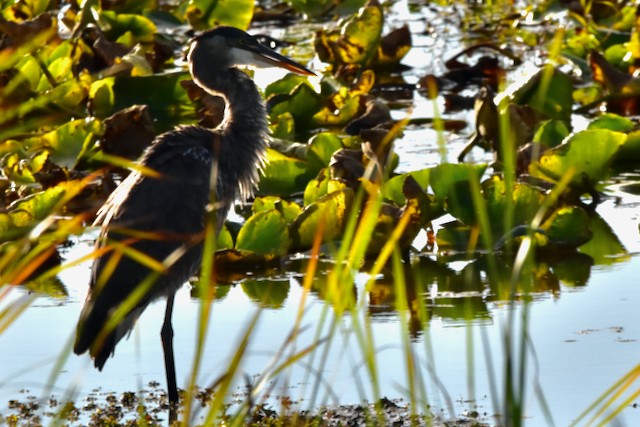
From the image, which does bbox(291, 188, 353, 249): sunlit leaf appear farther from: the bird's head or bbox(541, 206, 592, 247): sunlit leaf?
bbox(541, 206, 592, 247): sunlit leaf

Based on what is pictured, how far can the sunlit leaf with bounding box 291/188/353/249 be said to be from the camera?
5.23 meters

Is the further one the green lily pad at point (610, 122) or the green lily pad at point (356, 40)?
the green lily pad at point (356, 40)

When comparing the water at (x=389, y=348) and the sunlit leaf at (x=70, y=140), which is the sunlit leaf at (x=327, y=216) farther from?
the sunlit leaf at (x=70, y=140)

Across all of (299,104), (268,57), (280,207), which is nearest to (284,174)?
(280,207)

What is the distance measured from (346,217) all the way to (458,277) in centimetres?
52

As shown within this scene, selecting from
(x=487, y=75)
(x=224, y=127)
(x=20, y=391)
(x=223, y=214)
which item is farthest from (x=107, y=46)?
→ (x=20, y=391)

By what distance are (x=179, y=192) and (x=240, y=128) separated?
0.73 metres

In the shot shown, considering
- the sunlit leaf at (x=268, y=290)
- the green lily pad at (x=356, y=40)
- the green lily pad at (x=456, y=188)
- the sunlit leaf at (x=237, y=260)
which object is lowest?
the sunlit leaf at (x=268, y=290)

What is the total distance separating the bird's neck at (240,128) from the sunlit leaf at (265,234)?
0.12 metres

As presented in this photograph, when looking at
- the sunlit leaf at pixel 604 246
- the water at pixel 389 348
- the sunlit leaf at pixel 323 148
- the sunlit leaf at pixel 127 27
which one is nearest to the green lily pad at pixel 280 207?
the water at pixel 389 348

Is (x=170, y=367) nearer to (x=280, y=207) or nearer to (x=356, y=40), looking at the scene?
(x=280, y=207)

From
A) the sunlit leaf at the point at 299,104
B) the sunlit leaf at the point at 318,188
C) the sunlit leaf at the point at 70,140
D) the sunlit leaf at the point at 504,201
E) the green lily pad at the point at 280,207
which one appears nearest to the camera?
the sunlit leaf at the point at 504,201

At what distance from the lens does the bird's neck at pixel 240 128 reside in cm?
501

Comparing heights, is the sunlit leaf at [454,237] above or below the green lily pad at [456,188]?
below
